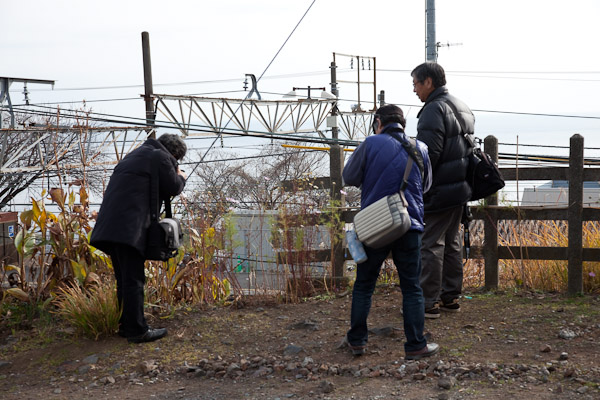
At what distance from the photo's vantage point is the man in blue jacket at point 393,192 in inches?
160

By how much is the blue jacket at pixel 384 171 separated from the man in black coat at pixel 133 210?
1360mm

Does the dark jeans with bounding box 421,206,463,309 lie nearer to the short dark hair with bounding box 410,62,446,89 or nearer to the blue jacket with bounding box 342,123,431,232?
the blue jacket with bounding box 342,123,431,232

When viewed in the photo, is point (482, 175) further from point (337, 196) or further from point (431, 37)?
point (431, 37)

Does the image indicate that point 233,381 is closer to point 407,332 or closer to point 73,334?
point 407,332

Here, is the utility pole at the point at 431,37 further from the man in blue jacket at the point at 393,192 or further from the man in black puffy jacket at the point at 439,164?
the man in blue jacket at the point at 393,192

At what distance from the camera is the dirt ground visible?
3.78 m

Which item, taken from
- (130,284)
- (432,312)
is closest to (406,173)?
(432,312)

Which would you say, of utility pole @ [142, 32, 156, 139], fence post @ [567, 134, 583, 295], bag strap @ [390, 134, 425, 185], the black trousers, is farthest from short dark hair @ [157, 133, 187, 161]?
utility pole @ [142, 32, 156, 139]

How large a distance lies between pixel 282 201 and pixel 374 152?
85.6 inches

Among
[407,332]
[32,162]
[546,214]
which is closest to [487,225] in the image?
[546,214]

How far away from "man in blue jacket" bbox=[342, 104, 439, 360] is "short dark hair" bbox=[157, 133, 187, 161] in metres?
1.34

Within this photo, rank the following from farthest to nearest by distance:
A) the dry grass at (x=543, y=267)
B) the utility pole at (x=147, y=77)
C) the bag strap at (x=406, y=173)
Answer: the utility pole at (x=147, y=77) < the dry grass at (x=543, y=267) < the bag strap at (x=406, y=173)

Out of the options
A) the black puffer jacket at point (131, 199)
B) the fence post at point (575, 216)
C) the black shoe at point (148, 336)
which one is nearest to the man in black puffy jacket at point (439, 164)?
the fence post at point (575, 216)

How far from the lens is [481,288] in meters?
6.25
